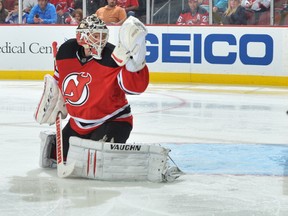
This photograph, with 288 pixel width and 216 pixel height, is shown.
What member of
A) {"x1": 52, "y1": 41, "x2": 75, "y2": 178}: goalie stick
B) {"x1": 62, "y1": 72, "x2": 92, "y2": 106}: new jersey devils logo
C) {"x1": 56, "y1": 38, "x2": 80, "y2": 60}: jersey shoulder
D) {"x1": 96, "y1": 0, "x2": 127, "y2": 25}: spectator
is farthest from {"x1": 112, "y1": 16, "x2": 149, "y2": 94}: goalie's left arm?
{"x1": 96, "y1": 0, "x2": 127, "y2": 25}: spectator

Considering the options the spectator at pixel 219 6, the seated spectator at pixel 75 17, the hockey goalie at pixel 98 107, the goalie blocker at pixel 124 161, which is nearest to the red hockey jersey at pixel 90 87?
the hockey goalie at pixel 98 107

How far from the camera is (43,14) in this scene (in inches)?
483

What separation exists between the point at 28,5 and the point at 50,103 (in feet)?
25.6

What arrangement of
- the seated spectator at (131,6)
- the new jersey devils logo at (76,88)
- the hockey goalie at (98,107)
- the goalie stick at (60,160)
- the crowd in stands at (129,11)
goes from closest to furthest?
the hockey goalie at (98,107) < the goalie stick at (60,160) < the new jersey devils logo at (76,88) < the crowd in stands at (129,11) < the seated spectator at (131,6)

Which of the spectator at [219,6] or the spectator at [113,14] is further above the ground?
the spectator at [219,6]

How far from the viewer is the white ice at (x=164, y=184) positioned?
12.4 ft

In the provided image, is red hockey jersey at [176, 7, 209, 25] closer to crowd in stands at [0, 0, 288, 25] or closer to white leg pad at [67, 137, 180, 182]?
crowd in stands at [0, 0, 288, 25]

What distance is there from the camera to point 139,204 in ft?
12.6

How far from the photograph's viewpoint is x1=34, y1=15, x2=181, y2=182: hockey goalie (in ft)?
14.2

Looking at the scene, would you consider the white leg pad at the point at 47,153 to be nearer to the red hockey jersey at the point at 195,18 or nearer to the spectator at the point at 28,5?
the red hockey jersey at the point at 195,18

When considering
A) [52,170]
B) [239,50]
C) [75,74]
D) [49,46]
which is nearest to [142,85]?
[75,74]

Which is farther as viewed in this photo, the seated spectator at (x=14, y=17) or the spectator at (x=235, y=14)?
the seated spectator at (x=14, y=17)

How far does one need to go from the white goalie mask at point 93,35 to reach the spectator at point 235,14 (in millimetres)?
7073

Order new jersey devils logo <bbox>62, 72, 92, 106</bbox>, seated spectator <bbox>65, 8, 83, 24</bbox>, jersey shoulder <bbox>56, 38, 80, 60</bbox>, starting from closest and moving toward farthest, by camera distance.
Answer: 1. new jersey devils logo <bbox>62, 72, 92, 106</bbox>
2. jersey shoulder <bbox>56, 38, 80, 60</bbox>
3. seated spectator <bbox>65, 8, 83, 24</bbox>
